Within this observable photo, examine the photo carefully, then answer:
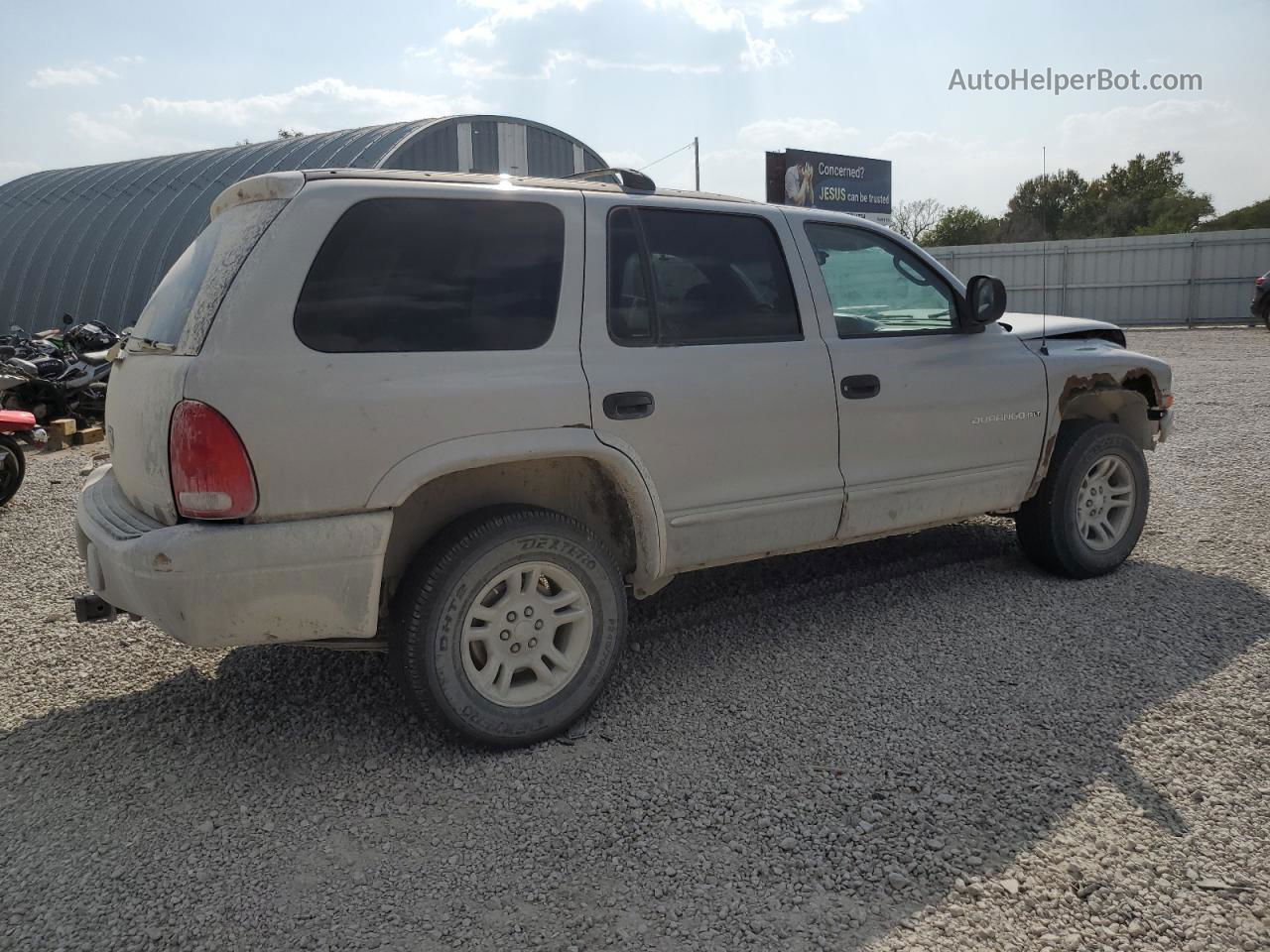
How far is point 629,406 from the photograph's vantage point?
140 inches

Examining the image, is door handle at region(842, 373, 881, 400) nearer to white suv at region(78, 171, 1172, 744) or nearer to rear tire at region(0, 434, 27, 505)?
white suv at region(78, 171, 1172, 744)

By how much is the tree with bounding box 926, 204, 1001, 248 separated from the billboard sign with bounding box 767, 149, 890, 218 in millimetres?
12837

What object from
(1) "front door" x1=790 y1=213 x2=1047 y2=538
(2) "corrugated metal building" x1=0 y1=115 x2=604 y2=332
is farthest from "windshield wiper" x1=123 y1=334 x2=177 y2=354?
(2) "corrugated metal building" x1=0 y1=115 x2=604 y2=332

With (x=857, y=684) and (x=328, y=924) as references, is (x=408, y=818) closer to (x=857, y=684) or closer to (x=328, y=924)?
(x=328, y=924)

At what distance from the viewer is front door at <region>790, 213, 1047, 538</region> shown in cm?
421

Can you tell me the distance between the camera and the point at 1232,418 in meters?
10.2

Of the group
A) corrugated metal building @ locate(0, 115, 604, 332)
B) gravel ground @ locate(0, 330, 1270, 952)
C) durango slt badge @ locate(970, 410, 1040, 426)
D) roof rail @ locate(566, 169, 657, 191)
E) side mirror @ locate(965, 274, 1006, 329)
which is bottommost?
gravel ground @ locate(0, 330, 1270, 952)

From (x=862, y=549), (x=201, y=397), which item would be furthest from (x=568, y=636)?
(x=862, y=549)

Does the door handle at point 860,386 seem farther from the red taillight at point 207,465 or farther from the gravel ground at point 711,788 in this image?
the red taillight at point 207,465

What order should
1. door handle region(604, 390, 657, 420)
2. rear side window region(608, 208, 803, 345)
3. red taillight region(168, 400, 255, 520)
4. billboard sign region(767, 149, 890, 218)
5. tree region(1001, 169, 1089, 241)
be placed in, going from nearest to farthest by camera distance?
red taillight region(168, 400, 255, 520) → door handle region(604, 390, 657, 420) → rear side window region(608, 208, 803, 345) → billboard sign region(767, 149, 890, 218) → tree region(1001, 169, 1089, 241)

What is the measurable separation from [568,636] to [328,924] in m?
1.31

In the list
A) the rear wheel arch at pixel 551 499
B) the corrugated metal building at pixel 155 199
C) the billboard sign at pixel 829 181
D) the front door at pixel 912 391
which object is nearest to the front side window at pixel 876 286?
the front door at pixel 912 391

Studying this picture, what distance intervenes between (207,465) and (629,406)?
141cm

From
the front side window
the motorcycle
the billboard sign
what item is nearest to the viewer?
the front side window
